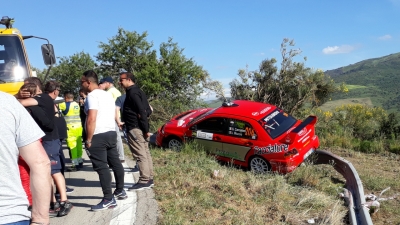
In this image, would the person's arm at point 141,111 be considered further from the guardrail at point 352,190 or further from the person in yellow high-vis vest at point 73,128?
the guardrail at point 352,190

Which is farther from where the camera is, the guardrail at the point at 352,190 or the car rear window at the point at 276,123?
the car rear window at the point at 276,123

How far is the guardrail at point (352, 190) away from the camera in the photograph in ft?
15.5

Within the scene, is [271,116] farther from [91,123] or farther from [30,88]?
[30,88]

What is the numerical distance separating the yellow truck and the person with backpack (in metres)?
2.39

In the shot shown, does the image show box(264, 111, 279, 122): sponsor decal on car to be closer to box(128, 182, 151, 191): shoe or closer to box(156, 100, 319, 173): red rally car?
box(156, 100, 319, 173): red rally car

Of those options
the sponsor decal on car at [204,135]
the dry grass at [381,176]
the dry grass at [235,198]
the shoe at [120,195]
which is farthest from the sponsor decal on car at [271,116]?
the shoe at [120,195]

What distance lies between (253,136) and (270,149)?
20.7 inches

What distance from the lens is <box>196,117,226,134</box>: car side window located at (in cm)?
828

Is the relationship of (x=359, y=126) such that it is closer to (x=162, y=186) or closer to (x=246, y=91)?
(x=246, y=91)

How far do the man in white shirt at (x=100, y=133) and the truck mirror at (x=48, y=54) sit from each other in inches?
109

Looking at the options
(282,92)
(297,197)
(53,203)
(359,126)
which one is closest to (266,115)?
(297,197)

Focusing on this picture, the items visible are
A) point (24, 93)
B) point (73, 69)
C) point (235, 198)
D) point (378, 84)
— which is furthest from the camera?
point (378, 84)

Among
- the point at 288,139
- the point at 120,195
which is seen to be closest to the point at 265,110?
the point at 288,139

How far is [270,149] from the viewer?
745cm
